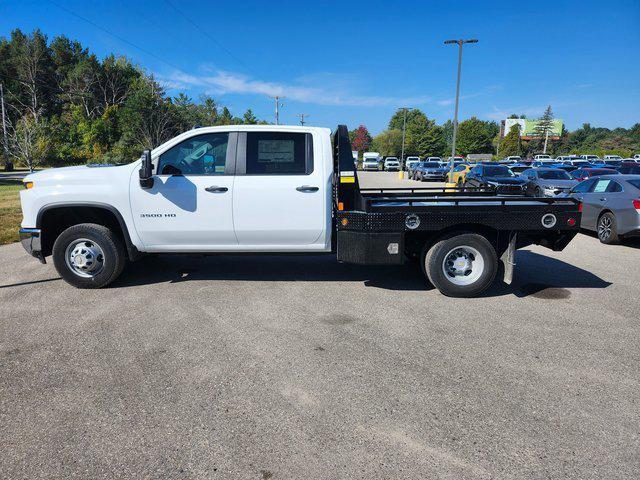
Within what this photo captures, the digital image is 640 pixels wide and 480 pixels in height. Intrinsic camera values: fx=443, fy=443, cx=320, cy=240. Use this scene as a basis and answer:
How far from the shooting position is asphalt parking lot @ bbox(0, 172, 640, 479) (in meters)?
2.62

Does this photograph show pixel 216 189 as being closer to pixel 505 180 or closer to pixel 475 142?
pixel 505 180

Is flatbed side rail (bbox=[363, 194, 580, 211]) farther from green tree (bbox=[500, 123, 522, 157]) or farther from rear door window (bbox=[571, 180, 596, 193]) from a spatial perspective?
green tree (bbox=[500, 123, 522, 157])

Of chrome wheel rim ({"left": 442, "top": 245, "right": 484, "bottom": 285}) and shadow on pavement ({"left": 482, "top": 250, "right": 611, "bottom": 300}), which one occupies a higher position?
chrome wheel rim ({"left": 442, "top": 245, "right": 484, "bottom": 285})

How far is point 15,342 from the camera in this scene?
424cm

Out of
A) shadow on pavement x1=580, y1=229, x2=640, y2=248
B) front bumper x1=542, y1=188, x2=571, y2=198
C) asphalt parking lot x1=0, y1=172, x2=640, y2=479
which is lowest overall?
asphalt parking lot x1=0, y1=172, x2=640, y2=479

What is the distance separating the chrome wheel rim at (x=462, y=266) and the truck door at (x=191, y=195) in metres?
2.73

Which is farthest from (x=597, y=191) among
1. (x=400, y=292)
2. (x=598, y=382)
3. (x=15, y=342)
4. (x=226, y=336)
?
(x=15, y=342)

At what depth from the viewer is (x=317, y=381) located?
3.50 meters

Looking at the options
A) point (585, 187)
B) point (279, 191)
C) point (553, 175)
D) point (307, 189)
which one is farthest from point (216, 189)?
point (553, 175)

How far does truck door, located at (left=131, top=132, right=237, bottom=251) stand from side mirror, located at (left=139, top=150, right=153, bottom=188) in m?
0.09

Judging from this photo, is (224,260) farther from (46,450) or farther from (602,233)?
(602,233)

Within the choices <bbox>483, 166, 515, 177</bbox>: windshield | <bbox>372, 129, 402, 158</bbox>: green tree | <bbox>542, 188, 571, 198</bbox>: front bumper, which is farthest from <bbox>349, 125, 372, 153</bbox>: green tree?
<bbox>542, 188, 571, 198</bbox>: front bumper

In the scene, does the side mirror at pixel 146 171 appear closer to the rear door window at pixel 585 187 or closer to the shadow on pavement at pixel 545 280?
the shadow on pavement at pixel 545 280

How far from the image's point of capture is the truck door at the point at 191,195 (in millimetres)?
5418
